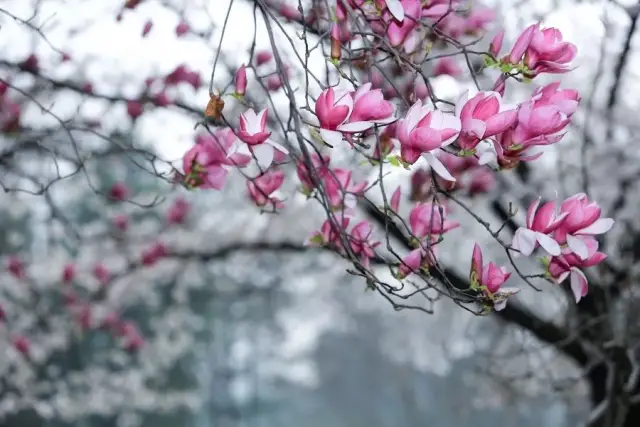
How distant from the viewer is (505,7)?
3.11 meters

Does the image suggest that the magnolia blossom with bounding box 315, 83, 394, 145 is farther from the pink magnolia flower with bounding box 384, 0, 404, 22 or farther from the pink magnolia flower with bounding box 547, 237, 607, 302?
the pink magnolia flower with bounding box 547, 237, 607, 302

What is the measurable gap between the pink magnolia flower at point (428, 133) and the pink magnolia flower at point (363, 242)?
0.34 meters

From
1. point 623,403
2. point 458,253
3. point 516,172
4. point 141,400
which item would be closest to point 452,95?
point 516,172

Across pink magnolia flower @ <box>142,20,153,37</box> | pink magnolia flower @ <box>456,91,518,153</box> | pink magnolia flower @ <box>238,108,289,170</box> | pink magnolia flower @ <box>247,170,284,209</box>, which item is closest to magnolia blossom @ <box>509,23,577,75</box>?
pink magnolia flower @ <box>456,91,518,153</box>

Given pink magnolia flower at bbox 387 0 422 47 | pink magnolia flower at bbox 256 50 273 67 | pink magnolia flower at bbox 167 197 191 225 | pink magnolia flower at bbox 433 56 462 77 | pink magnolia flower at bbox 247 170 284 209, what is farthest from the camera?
pink magnolia flower at bbox 167 197 191 225

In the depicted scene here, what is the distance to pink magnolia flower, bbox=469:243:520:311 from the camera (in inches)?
45.8

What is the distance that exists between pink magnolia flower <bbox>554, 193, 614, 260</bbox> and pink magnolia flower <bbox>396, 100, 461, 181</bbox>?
0.22 meters

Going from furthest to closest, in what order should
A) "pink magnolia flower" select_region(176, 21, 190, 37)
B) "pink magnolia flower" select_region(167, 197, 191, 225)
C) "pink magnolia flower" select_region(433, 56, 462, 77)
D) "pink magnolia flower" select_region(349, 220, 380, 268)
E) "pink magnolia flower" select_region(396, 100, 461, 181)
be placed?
"pink magnolia flower" select_region(167, 197, 191, 225) < "pink magnolia flower" select_region(176, 21, 190, 37) < "pink magnolia flower" select_region(433, 56, 462, 77) < "pink magnolia flower" select_region(349, 220, 380, 268) < "pink magnolia flower" select_region(396, 100, 461, 181)

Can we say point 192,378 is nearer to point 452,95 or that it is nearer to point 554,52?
point 452,95

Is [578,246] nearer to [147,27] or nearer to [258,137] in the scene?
[258,137]

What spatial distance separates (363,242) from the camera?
1348mm

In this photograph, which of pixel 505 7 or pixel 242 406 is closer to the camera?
pixel 505 7

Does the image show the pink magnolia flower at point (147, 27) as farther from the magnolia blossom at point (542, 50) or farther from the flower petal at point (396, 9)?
the magnolia blossom at point (542, 50)

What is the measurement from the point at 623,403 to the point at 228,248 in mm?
2143
